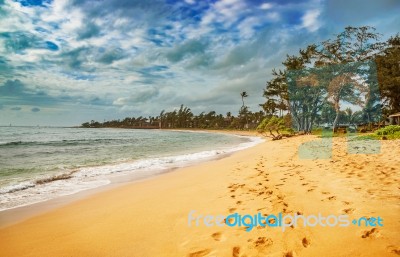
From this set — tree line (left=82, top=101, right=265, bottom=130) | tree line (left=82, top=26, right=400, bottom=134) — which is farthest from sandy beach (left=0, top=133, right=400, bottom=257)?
tree line (left=82, top=101, right=265, bottom=130)

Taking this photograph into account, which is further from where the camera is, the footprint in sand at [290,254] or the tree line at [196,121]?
the tree line at [196,121]

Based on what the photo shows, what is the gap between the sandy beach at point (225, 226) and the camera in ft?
9.63

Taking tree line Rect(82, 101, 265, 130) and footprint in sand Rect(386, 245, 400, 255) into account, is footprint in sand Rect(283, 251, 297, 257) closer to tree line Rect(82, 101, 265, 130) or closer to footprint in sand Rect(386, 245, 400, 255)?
footprint in sand Rect(386, 245, 400, 255)

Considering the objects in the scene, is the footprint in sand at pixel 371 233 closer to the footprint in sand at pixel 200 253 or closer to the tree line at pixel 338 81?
the footprint in sand at pixel 200 253

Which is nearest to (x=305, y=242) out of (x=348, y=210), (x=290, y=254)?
(x=290, y=254)

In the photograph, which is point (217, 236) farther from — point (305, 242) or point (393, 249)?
point (393, 249)

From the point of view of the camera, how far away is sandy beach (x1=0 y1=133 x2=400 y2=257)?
9.63ft

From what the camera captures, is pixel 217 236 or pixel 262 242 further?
pixel 217 236

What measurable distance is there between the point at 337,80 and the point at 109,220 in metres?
29.7

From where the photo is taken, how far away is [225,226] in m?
3.71

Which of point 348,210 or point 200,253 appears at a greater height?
point 348,210

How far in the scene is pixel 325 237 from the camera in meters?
3.00

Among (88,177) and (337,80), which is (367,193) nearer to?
(88,177)

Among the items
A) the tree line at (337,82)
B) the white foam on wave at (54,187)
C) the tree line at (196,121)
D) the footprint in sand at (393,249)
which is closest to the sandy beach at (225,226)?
the footprint in sand at (393,249)
